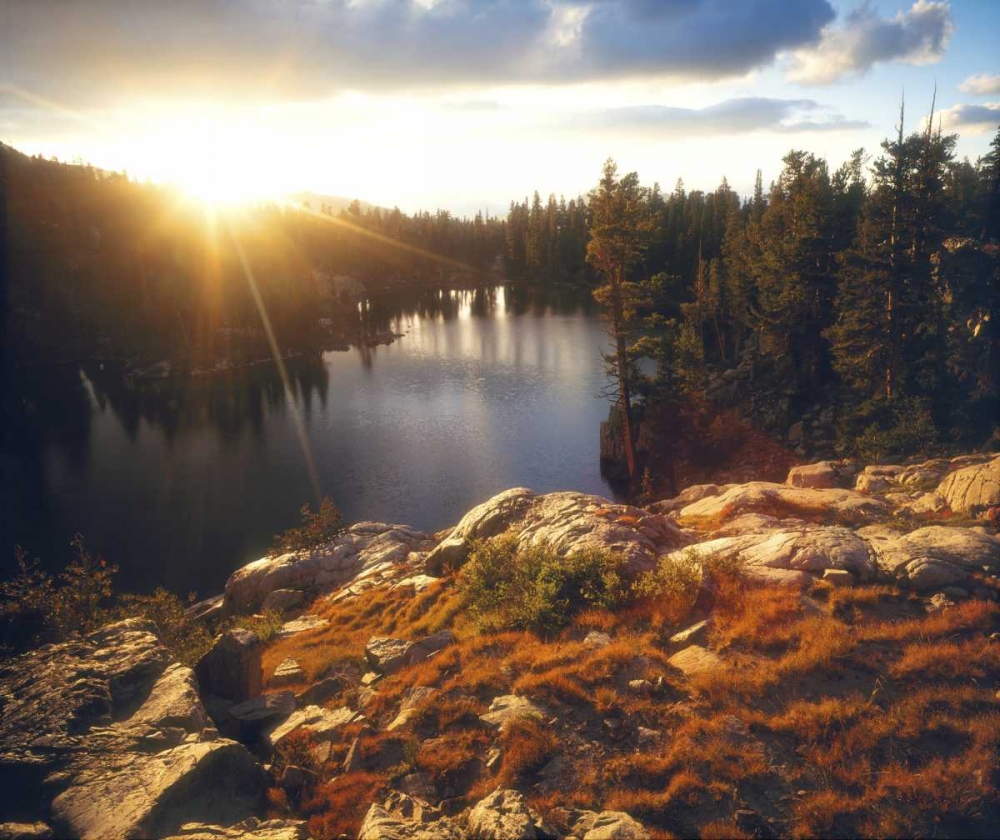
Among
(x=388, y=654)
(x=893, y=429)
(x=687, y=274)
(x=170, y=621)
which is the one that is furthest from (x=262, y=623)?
(x=687, y=274)

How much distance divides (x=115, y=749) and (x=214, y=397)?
61.0 m

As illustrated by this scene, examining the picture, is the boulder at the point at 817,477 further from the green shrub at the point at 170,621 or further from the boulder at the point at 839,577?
the green shrub at the point at 170,621

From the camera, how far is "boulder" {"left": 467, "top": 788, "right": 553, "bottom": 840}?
23.4ft

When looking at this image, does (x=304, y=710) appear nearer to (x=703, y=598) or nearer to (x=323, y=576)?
(x=703, y=598)

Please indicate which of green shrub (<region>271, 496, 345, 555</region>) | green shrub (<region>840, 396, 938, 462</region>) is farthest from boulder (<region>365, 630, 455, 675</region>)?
green shrub (<region>840, 396, 938, 462</region>)

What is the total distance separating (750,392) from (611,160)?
29.0m

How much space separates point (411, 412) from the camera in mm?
54031

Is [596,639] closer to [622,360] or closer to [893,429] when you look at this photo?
[622,360]

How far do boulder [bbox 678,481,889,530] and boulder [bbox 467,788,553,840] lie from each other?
12944mm

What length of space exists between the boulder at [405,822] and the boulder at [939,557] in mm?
10482

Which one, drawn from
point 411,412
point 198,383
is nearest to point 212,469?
point 411,412

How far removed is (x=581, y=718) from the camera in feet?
32.1

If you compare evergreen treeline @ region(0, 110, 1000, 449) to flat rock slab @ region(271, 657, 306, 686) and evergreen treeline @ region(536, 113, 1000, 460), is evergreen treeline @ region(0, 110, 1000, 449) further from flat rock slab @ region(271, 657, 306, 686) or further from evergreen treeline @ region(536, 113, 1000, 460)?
flat rock slab @ region(271, 657, 306, 686)

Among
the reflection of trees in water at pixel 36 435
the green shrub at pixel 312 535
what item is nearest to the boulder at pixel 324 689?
the green shrub at pixel 312 535
